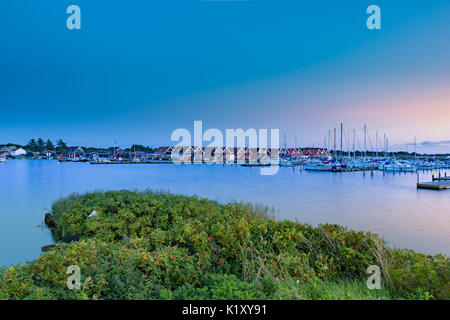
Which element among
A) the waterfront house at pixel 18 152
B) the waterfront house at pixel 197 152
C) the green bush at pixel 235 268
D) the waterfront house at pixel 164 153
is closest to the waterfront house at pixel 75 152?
the waterfront house at pixel 18 152

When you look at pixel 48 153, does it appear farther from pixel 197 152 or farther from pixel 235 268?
pixel 235 268

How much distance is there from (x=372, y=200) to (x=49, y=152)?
99.5m

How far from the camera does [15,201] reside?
16.7 meters

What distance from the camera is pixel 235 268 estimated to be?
3.73 meters

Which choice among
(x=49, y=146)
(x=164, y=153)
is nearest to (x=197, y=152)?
(x=164, y=153)

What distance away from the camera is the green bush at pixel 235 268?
8.96 ft

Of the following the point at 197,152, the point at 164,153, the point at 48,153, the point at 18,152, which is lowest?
the point at 197,152

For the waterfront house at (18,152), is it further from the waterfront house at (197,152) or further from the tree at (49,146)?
the waterfront house at (197,152)

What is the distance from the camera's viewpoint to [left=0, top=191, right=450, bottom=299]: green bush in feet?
8.96

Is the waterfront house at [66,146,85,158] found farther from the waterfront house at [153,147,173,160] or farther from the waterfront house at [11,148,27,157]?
the waterfront house at [153,147,173,160]

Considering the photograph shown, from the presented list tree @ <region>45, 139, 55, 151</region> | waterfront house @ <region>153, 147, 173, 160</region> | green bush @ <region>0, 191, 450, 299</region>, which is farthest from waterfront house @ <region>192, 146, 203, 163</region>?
tree @ <region>45, 139, 55, 151</region>

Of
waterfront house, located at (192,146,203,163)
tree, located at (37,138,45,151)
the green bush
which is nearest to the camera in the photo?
the green bush

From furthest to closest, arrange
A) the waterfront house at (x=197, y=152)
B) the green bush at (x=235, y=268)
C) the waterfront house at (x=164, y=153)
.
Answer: the waterfront house at (x=164, y=153), the waterfront house at (x=197, y=152), the green bush at (x=235, y=268)
